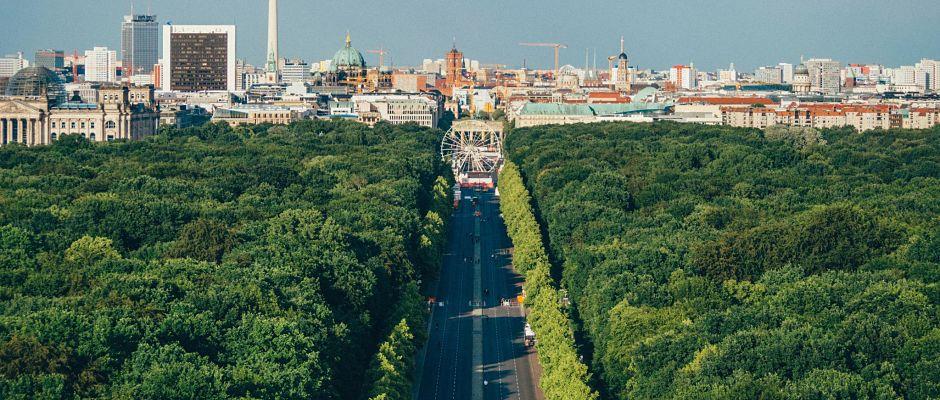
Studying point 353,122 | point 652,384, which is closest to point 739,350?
point 652,384

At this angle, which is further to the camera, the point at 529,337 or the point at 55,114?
the point at 55,114

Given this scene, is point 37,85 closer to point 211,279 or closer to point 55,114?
point 55,114

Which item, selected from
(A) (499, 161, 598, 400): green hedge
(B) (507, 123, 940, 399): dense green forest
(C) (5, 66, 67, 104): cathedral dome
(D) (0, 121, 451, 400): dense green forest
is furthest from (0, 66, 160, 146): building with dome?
(A) (499, 161, 598, 400): green hedge

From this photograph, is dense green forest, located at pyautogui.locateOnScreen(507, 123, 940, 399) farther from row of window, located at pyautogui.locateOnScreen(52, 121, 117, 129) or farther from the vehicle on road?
row of window, located at pyautogui.locateOnScreen(52, 121, 117, 129)

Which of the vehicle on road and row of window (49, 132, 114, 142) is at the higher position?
row of window (49, 132, 114, 142)

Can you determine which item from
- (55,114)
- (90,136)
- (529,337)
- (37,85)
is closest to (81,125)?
(90,136)

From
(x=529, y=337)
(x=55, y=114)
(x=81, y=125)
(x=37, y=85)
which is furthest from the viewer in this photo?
(x=37, y=85)

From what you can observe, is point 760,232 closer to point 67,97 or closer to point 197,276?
point 197,276

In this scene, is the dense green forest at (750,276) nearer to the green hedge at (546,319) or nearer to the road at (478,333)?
the green hedge at (546,319)
